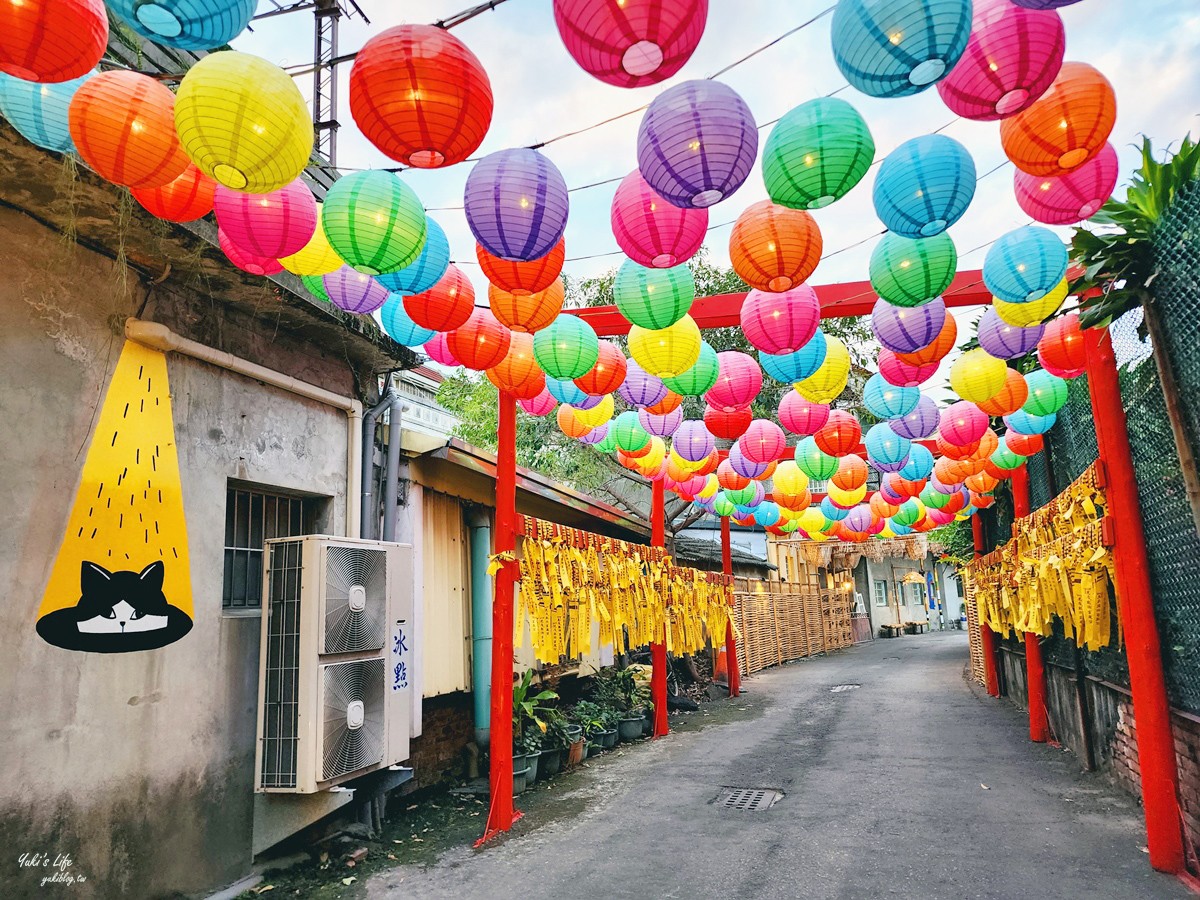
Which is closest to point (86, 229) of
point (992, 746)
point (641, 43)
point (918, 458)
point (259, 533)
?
point (259, 533)

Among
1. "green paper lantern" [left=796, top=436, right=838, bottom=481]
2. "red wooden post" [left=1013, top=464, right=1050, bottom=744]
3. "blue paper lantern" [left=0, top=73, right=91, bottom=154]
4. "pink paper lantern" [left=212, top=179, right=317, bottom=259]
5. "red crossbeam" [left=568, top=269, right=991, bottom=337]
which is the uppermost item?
"red crossbeam" [left=568, top=269, right=991, bottom=337]

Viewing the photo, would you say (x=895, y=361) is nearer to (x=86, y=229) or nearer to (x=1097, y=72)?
(x=1097, y=72)

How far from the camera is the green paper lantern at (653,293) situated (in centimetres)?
504

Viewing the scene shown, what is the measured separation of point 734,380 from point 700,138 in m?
3.66

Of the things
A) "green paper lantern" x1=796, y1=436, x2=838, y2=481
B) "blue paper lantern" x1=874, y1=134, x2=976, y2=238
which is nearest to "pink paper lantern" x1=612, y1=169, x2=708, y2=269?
"blue paper lantern" x1=874, y1=134, x2=976, y2=238

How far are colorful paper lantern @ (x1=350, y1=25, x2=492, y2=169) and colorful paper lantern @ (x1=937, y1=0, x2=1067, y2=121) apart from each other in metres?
2.23

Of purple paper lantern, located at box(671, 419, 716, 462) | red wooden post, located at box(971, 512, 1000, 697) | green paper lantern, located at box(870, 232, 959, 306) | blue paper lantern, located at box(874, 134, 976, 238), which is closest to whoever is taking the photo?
blue paper lantern, located at box(874, 134, 976, 238)

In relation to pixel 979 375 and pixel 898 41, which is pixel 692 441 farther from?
pixel 898 41

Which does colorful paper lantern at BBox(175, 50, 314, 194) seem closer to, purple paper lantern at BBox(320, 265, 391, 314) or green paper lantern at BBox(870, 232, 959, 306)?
purple paper lantern at BBox(320, 265, 391, 314)

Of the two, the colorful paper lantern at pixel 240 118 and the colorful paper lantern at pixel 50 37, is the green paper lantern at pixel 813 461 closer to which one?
the colorful paper lantern at pixel 240 118

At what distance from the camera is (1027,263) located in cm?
471

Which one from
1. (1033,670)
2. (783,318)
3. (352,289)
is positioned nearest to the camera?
(352,289)

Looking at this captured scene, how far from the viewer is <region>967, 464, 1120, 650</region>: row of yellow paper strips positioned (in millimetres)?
6164

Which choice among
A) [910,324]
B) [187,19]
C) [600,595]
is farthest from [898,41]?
[600,595]
